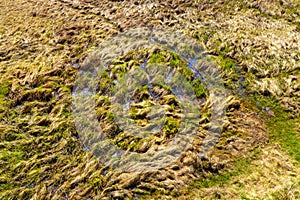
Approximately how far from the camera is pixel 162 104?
9.88 meters

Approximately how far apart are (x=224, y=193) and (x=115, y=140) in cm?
379

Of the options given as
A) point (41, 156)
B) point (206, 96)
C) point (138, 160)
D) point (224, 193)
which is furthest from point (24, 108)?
point (224, 193)

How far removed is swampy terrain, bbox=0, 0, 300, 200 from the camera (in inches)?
289

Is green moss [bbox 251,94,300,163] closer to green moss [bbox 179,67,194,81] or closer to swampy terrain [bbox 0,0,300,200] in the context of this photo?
swampy terrain [bbox 0,0,300,200]

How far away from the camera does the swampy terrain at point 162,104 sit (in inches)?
289

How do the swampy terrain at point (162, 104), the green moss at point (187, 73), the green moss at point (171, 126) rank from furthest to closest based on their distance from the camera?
the green moss at point (187, 73) < the green moss at point (171, 126) < the swampy terrain at point (162, 104)

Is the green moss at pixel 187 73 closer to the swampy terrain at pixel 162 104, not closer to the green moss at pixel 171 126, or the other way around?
the swampy terrain at pixel 162 104

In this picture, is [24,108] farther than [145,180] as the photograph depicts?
Yes

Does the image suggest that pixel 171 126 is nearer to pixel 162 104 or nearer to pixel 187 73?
pixel 162 104

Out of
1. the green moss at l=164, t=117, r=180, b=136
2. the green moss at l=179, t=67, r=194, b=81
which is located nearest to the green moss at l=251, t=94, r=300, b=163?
the green moss at l=179, t=67, r=194, b=81

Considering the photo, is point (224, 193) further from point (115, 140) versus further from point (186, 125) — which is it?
point (115, 140)

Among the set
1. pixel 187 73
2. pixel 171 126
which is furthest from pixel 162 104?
pixel 187 73

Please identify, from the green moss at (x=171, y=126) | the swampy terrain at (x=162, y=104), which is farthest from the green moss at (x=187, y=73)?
the green moss at (x=171, y=126)

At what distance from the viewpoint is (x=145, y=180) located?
24.0ft
